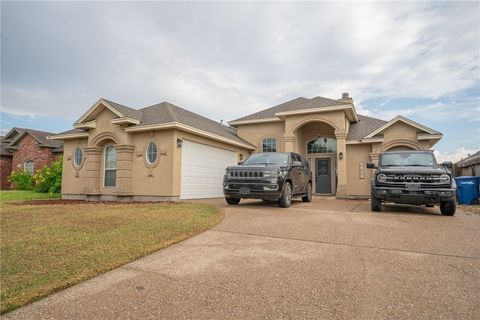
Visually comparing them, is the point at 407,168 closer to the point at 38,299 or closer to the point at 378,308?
the point at 378,308

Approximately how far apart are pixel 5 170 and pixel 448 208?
33.3 meters

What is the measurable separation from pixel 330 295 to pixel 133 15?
36.1ft

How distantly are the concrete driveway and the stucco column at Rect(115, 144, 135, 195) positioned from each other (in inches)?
345

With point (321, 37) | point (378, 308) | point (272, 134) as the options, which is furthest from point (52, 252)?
point (272, 134)

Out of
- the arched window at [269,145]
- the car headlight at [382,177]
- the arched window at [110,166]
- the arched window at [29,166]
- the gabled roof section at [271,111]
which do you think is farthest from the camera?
the arched window at [29,166]

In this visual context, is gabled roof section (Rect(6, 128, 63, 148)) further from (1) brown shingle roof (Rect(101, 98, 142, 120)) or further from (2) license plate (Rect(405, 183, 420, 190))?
(2) license plate (Rect(405, 183, 420, 190))

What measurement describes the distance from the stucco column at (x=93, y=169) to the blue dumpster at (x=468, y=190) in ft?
55.5

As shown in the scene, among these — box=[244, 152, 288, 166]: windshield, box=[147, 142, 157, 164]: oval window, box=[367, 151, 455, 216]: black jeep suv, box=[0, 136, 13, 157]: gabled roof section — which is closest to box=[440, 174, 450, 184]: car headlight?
box=[367, 151, 455, 216]: black jeep suv

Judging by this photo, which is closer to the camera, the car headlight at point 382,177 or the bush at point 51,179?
the car headlight at point 382,177

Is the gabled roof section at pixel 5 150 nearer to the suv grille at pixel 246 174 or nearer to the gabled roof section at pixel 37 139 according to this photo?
the gabled roof section at pixel 37 139

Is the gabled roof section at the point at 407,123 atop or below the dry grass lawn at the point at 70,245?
atop

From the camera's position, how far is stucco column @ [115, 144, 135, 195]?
12.2 meters

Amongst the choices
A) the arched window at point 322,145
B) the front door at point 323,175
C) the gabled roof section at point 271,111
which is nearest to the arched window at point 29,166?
the gabled roof section at point 271,111

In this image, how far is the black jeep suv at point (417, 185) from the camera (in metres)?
7.14
